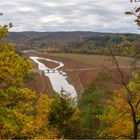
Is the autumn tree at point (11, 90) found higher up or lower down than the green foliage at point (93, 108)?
higher up

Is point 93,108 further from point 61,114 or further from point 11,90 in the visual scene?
point 11,90

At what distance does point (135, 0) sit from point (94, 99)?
139 feet

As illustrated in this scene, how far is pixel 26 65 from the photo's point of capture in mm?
18766

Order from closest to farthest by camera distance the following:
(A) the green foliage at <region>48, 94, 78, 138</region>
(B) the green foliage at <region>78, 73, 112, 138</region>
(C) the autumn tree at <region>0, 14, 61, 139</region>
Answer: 1. (C) the autumn tree at <region>0, 14, 61, 139</region>
2. (A) the green foliage at <region>48, 94, 78, 138</region>
3. (B) the green foliage at <region>78, 73, 112, 138</region>

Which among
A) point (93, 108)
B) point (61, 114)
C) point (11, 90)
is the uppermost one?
point (11, 90)

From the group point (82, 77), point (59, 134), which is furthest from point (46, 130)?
point (82, 77)

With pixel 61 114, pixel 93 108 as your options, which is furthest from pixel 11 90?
pixel 93 108

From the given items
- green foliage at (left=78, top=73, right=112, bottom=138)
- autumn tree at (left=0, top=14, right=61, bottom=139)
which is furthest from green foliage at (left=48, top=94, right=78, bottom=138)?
autumn tree at (left=0, top=14, right=61, bottom=139)

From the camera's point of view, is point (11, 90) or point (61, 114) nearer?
point (11, 90)

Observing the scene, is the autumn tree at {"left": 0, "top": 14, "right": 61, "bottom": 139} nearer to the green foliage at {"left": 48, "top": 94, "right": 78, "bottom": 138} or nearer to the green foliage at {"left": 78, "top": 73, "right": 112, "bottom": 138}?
the green foliage at {"left": 48, "top": 94, "right": 78, "bottom": 138}

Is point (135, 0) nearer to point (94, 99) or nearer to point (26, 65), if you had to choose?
point (26, 65)

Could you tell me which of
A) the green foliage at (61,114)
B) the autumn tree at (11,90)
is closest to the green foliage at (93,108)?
the green foliage at (61,114)

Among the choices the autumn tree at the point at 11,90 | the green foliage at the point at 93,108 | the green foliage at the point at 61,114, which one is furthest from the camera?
the green foliage at the point at 93,108

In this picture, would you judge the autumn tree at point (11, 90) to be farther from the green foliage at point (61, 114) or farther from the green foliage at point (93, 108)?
the green foliage at point (93, 108)
